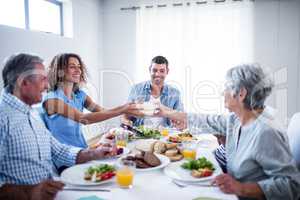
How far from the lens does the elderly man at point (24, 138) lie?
114 centimetres

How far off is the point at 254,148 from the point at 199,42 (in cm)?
310

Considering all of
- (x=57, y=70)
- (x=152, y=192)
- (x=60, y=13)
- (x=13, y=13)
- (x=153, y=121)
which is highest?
(x=60, y=13)

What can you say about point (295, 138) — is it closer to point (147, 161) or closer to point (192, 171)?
point (192, 171)

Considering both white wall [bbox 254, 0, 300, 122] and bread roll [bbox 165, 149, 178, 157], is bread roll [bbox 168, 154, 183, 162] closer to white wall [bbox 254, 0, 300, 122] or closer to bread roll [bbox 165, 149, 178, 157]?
bread roll [bbox 165, 149, 178, 157]

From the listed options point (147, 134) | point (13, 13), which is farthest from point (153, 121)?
point (13, 13)

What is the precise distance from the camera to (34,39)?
3.15m

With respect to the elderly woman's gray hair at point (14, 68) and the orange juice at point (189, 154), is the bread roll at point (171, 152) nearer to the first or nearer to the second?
the orange juice at point (189, 154)

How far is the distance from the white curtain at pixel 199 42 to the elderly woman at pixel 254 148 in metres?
2.54

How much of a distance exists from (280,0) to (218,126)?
9.60 feet

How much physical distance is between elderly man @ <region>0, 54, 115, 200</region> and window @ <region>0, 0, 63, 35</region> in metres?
1.86

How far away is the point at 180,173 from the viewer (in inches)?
53.6

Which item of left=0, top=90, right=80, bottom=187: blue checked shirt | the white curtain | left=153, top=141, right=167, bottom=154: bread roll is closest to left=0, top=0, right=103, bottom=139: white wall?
the white curtain

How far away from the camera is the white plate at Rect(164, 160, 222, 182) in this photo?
1.27 m

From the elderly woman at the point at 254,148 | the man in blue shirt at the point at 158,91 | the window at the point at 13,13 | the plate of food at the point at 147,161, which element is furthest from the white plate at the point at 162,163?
the window at the point at 13,13
